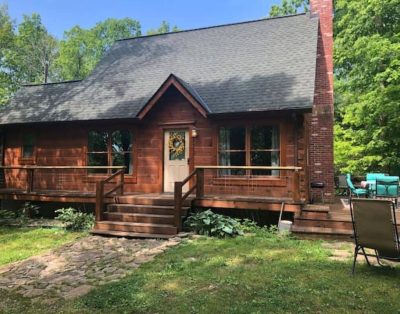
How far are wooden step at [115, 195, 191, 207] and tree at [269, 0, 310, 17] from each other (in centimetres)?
2231

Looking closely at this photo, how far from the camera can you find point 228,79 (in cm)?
1189

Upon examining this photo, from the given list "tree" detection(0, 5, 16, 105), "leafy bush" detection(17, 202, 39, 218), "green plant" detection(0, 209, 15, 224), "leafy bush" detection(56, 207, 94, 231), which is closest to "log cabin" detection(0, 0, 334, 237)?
"leafy bush" detection(17, 202, 39, 218)

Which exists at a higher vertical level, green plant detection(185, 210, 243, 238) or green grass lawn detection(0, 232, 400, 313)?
green plant detection(185, 210, 243, 238)

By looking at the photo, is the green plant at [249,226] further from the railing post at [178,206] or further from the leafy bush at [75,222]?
the leafy bush at [75,222]

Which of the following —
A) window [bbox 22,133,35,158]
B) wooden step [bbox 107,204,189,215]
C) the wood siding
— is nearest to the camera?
wooden step [bbox 107,204,189,215]

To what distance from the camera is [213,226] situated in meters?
8.16

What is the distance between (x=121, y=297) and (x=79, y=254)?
2.79 meters

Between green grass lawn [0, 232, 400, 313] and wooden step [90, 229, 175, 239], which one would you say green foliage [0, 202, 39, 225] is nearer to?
wooden step [90, 229, 175, 239]

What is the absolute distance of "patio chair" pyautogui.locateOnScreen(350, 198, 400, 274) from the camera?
16.2ft

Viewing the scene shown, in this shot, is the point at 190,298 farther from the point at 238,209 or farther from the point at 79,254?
the point at 238,209

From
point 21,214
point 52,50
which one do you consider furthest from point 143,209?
point 52,50

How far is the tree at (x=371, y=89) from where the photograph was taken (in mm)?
16328

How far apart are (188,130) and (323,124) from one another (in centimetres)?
426

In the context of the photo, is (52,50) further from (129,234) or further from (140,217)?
(129,234)
